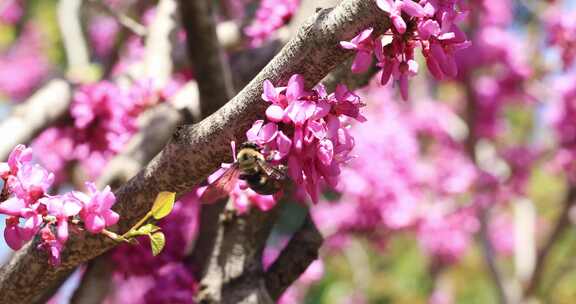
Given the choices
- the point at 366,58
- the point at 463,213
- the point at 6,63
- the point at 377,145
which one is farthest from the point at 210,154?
the point at 6,63

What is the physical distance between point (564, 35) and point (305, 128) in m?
3.23

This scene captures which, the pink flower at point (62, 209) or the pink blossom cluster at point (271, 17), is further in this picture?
the pink blossom cluster at point (271, 17)

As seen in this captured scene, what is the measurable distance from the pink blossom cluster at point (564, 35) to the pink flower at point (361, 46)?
3.12m

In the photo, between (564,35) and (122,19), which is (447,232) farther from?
(122,19)

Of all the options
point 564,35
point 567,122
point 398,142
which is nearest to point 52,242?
point 564,35

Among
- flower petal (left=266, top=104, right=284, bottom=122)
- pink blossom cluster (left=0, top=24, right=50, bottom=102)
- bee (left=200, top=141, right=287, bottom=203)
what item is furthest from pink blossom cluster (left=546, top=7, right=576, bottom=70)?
pink blossom cluster (left=0, top=24, right=50, bottom=102)

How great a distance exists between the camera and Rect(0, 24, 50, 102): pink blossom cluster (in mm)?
7773

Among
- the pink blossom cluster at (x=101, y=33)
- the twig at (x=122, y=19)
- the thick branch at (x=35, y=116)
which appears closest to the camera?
the thick branch at (x=35, y=116)

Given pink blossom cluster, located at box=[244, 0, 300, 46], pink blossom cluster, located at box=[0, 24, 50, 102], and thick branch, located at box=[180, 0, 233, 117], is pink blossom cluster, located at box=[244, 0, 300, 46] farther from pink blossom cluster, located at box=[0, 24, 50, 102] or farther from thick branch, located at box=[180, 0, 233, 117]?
pink blossom cluster, located at box=[0, 24, 50, 102]

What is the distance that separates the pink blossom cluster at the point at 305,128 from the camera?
1391mm

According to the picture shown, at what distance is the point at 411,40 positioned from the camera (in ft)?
4.76

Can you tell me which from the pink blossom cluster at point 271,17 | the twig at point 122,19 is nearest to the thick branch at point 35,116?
the twig at point 122,19

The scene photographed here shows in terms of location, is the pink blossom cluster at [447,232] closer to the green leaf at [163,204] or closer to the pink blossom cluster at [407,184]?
the pink blossom cluster at [407,184]

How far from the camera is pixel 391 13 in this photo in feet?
4.47
